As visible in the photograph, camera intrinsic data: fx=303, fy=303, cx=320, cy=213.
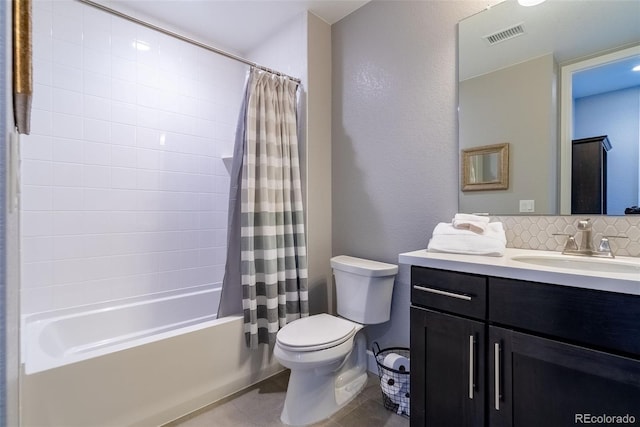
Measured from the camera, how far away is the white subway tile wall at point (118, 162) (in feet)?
5.94

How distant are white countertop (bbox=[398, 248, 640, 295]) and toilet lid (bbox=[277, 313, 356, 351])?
1.87 feet

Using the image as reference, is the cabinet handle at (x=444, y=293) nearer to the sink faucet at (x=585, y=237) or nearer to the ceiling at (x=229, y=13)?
the sink faucet at (x=585, y=237)

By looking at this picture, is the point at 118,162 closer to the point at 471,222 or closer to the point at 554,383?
the point at 471,222

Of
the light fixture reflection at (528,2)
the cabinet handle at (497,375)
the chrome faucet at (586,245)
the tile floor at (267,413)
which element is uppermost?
the light fixture reflection at (528,2)

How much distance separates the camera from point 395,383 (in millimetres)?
1604

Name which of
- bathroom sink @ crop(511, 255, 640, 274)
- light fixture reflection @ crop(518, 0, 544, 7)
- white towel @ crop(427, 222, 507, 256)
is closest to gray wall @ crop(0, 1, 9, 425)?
white towel @ crop(427, 222, 507, 256)

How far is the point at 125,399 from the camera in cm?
141

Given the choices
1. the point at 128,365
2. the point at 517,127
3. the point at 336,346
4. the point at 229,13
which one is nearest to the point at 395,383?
the point at 336,346

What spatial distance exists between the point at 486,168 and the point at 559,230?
0.42 metres

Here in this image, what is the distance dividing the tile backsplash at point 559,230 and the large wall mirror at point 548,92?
0.04 metres

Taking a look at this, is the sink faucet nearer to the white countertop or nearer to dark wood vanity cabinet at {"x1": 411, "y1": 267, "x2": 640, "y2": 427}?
the white countertop

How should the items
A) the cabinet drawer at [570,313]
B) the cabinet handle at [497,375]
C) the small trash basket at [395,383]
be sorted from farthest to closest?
1. the small trash basket at [395,383]
2. the cabinet handle at [497,375]
3. the cabinet drawer at [570,313]

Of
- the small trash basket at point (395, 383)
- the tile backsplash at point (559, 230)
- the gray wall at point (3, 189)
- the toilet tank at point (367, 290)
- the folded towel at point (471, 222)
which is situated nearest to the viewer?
the gray wall at point (3, 189)

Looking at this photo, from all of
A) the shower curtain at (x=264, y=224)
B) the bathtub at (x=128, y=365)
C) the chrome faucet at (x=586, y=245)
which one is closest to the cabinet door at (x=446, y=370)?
the chrome faucet at (x=586, y=245)
